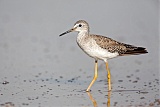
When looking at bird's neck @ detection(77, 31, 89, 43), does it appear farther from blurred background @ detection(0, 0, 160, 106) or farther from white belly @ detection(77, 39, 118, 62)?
blurred background @ detection(0, 0, 160, 106)

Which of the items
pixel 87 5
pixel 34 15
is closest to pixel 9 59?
pixel 34 15

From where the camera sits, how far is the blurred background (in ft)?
32.5

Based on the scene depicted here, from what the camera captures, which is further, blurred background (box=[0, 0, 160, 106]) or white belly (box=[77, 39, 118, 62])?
blurred background (box=[0, 0, 160, 106])

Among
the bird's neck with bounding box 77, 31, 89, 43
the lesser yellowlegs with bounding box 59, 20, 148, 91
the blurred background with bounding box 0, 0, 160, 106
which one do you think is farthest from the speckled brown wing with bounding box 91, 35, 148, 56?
the blurred background with bounding box 0, 0, 160, 106

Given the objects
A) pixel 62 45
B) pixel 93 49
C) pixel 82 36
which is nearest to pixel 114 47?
pixel 93 49

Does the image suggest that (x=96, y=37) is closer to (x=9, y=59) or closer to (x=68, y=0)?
(x=9, y=59)

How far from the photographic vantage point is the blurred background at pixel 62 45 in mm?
9898

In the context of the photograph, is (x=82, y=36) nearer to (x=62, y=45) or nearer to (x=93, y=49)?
(x=93, y=49)

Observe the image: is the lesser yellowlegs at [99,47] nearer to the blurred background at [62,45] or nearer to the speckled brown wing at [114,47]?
the speckled brown wing at [114,47]

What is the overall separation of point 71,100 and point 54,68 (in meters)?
3.10

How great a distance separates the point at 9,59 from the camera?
490 inches

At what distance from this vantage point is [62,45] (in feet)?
46.0

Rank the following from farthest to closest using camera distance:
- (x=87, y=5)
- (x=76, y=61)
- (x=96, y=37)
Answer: (x=87, y=5)
(x=76, y=61)
(x=96, y=37)

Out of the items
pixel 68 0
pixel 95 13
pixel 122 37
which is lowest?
pixel 122 37
